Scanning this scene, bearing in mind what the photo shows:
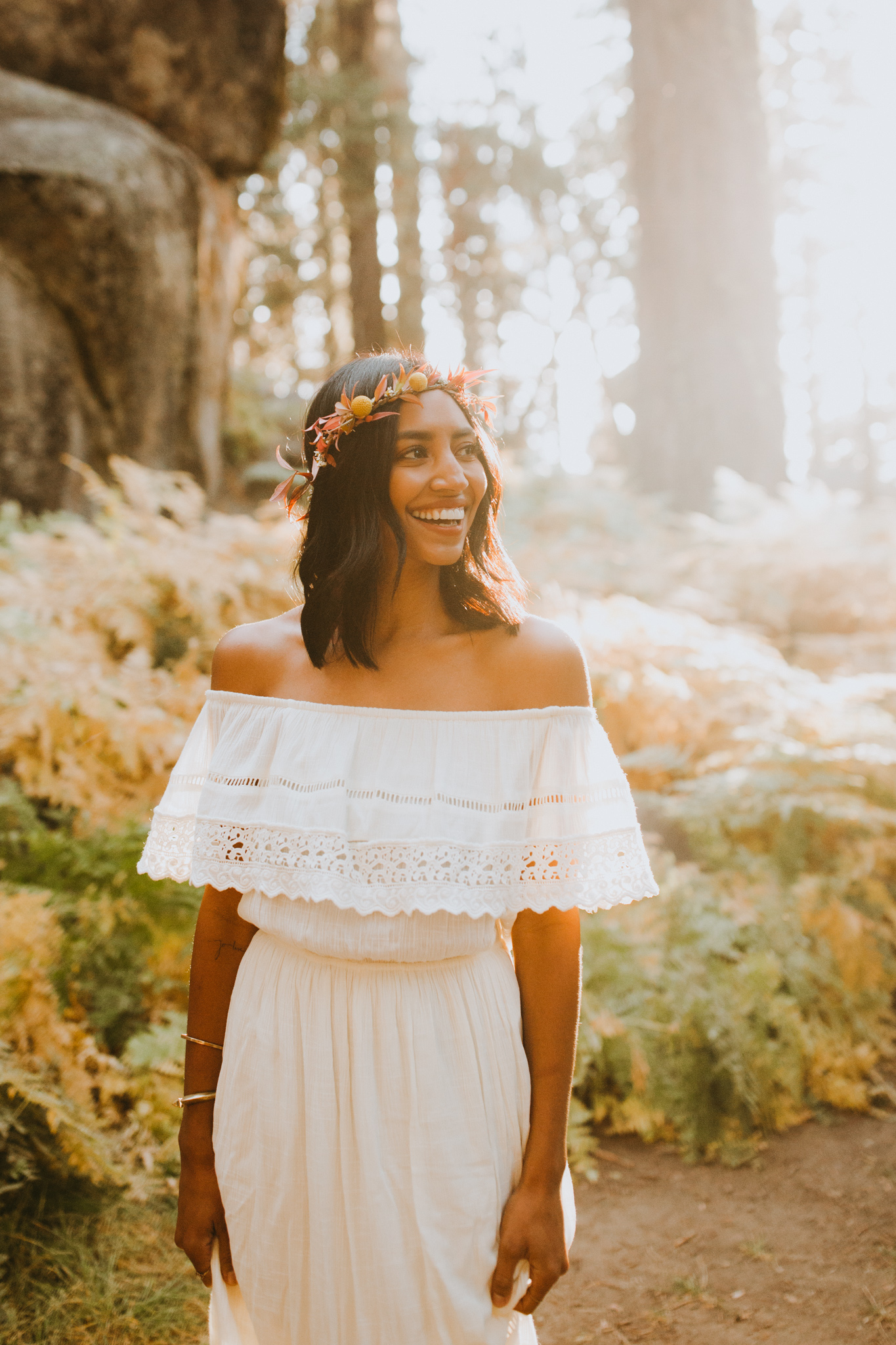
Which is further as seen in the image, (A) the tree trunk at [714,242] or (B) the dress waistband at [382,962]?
(A) the tree trunk at [714,242]

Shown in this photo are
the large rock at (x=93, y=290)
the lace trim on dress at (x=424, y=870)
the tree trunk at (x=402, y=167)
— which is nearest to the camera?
the lace trim on dress at (x=424, y=870)

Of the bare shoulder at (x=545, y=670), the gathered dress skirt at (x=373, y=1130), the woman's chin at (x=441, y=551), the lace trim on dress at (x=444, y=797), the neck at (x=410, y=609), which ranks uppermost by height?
the woman's chin at (x=441, y=551)

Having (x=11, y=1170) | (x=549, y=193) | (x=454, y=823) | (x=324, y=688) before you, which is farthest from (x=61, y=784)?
(x=549, y=193)

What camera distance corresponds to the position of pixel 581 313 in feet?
79.0

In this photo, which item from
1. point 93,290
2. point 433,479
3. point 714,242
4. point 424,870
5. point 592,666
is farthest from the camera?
point 714,242

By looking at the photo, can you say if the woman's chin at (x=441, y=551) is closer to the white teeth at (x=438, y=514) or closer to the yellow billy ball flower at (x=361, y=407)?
the white teeth at (x=438, y=514)

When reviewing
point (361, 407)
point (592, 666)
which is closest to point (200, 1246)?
point (361, 407)

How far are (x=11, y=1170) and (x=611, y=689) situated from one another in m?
3.79

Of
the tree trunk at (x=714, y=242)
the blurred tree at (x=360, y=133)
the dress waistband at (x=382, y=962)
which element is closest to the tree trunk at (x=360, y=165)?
the blurred tree at (x=360, y=133)

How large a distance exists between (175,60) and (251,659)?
8.52m

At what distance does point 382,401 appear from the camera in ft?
6.38

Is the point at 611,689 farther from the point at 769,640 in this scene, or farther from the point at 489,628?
the point at 489,628

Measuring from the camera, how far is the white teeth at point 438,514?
1922 millimetres

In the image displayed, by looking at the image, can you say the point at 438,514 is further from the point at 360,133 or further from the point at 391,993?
the point at 360,133
